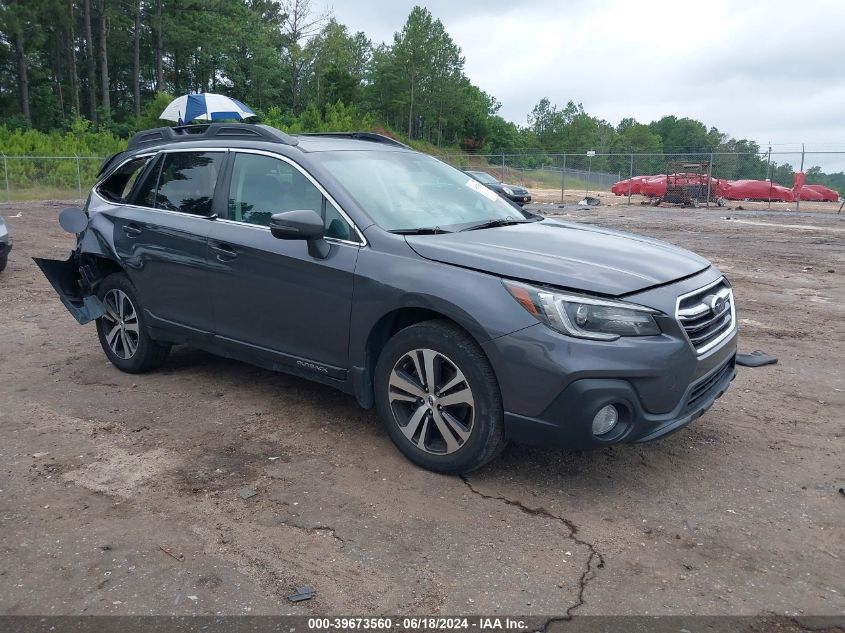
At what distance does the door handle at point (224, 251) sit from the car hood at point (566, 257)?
126cm

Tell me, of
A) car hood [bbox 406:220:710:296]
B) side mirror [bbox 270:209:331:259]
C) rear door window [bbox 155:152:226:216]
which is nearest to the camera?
car hood [bbox 406:220:710:296]

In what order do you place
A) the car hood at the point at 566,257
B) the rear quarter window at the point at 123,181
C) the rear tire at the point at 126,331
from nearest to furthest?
1. the car hood at the point at 566,257
2. the rear tire at the point at 126,331
3. the rear quarter window at the point at 123,181

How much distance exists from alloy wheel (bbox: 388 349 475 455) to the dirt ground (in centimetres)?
22

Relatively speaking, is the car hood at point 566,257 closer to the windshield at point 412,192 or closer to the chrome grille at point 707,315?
the chrome grille at point 707,315

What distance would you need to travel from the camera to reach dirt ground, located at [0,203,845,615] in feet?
9.66

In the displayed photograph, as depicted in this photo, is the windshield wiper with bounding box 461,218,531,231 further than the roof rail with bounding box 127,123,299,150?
No

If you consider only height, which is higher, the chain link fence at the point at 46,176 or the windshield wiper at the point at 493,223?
the chain link fence at the point at 46,176

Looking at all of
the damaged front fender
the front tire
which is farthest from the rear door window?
the front tire

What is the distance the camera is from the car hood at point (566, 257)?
3623 millimetres

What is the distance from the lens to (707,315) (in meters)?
3.87

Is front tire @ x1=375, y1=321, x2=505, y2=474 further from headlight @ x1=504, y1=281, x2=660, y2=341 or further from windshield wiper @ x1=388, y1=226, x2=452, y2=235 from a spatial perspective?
windshield wiper @ x1=388, y1=226, x2=452, y2=235

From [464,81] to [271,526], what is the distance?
82487 mm

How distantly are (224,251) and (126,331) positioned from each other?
1435 millimetres

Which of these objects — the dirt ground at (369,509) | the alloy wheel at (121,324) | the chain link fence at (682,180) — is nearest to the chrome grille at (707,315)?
the dirt ground at (369,509)
